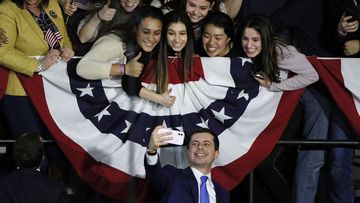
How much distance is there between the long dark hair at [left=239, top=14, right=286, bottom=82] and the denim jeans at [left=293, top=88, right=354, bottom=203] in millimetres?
383

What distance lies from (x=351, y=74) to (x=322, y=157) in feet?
2.08

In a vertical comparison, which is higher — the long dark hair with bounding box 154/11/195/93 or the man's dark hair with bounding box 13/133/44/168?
the long dark hair with bounding box 154/11/195/93

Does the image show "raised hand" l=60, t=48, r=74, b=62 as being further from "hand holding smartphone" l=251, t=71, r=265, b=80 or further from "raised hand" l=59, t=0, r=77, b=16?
"hand holding smartphone" l=251, t=71, r=265, b=80

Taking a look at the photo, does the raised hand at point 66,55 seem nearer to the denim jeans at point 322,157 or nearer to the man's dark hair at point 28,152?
the man's dark hair at point 28,152

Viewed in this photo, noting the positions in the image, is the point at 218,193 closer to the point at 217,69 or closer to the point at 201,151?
the point at 201,151

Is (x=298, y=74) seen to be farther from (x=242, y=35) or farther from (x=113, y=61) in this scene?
(x=113, y=61)

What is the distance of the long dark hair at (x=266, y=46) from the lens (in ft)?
24.1

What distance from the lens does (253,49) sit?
7.39 metres

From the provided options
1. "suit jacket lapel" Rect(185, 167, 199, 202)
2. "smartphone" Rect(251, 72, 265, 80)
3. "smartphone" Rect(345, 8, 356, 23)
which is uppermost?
"smartphone" Rect(345, 8, 356, 23)

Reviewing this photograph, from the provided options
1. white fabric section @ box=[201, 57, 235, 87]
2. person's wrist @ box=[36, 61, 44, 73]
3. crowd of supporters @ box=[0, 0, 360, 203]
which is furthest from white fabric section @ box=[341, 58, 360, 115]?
person's wrist @ box=[36, 61, 44, 73]

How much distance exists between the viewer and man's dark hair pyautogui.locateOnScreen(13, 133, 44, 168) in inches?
253

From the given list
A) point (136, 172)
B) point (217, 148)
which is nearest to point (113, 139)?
point (136, 172)

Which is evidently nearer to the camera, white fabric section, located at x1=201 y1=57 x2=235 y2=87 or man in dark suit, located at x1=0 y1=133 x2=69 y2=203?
man in dark suit, located at x1=0 y1=133 x2=69 y2=203

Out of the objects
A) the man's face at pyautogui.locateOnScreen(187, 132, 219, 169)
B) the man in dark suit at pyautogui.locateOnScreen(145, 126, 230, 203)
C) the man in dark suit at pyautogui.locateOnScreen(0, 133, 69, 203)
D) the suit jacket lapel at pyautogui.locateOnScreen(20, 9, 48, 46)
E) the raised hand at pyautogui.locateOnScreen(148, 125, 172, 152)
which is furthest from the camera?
the suit jacket lapel at pyautogui.locateOnScreen(20, 9, 48, 46)
